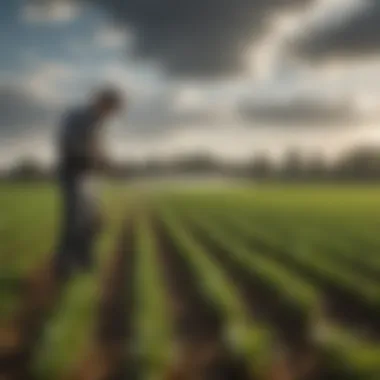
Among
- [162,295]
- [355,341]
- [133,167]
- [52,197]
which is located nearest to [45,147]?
[52,197]

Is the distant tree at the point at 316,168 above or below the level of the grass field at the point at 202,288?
above

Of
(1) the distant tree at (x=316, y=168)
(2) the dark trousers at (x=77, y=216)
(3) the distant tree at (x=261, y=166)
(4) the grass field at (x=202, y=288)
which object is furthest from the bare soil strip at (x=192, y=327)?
(1) the distant tree at (x=316, y=168)

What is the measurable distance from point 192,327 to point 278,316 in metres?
0.25

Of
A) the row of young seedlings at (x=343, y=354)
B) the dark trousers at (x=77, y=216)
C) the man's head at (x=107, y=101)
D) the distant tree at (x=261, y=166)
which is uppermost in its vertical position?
the man's head at (x=107, y=101)

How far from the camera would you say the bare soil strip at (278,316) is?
66.6 inches

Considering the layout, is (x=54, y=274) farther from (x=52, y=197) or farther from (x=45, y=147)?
(x=45, y=147)

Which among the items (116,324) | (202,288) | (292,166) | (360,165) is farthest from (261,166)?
(116,324)

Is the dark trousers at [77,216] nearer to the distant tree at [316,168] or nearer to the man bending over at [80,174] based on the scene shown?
the man bending over at [80,174]

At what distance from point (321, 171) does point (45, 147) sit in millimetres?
845

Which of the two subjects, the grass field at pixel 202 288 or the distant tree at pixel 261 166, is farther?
the distant tree at pixel 261 166

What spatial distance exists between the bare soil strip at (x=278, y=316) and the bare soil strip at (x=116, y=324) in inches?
8.4

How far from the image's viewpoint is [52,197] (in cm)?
191

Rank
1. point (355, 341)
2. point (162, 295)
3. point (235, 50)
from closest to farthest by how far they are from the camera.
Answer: point (355, 341) < point (162, 295) < point (235, 50)

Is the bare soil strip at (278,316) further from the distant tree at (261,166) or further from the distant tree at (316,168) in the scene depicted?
the distant tree at (316,168)
